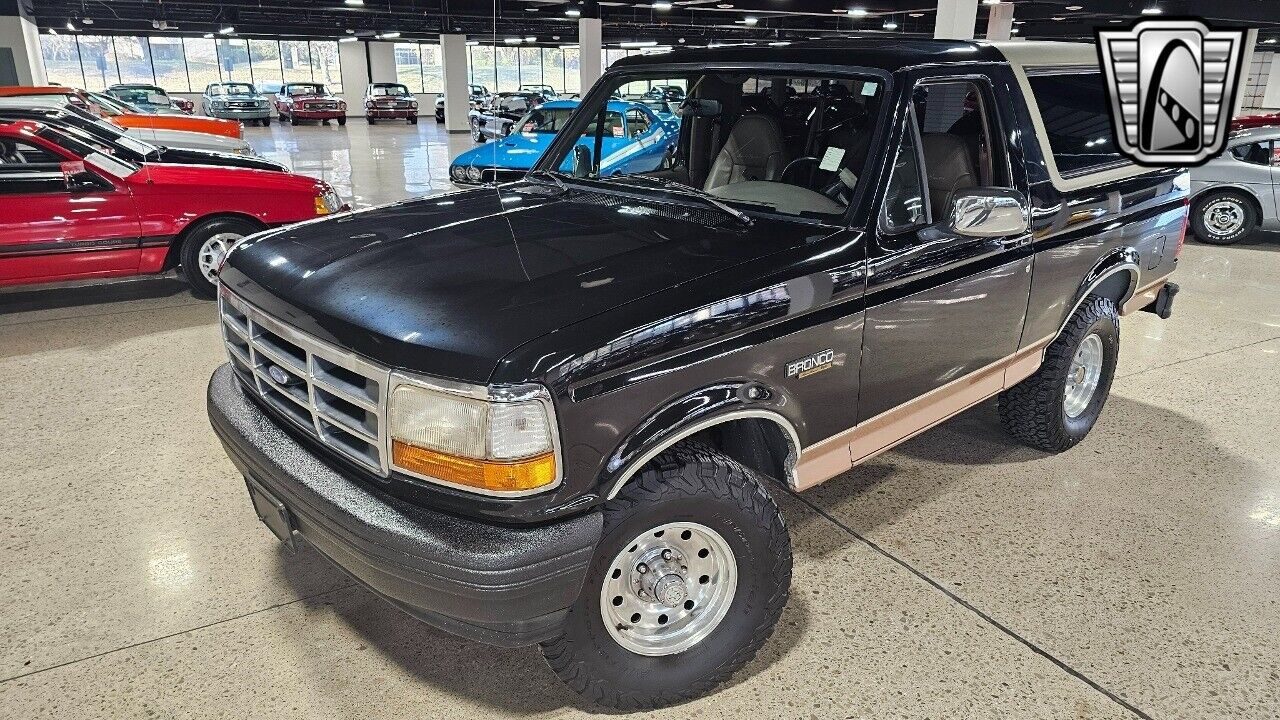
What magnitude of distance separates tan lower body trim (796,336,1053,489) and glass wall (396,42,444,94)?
151 feet

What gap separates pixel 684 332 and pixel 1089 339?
9.89ft

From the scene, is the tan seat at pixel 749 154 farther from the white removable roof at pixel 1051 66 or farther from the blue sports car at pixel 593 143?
the white removable roof at pixel 1051 66

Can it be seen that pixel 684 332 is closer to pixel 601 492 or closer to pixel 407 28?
pixel 601 492

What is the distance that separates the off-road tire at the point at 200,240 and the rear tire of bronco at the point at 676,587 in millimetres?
5604

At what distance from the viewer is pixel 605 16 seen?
29.7 meters

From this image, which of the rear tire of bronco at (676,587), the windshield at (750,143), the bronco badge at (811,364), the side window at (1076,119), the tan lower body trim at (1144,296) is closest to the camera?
the rear tire of bronco at (676,587)

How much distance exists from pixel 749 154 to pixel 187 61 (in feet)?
151

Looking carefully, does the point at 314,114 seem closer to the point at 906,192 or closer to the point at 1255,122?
the point at 1255,122

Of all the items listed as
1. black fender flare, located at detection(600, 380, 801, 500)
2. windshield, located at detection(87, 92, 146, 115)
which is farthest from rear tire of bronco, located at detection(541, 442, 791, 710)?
windshield, located at detection(87, 92, 146, 115)

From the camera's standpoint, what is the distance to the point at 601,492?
2.21 metres

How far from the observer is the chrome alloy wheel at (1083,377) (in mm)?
4359

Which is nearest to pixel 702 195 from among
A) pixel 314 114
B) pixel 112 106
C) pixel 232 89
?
pixel 112 106

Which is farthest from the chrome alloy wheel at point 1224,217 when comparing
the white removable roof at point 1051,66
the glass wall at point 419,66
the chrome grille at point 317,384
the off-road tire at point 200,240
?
the glass wall at point 419,66
